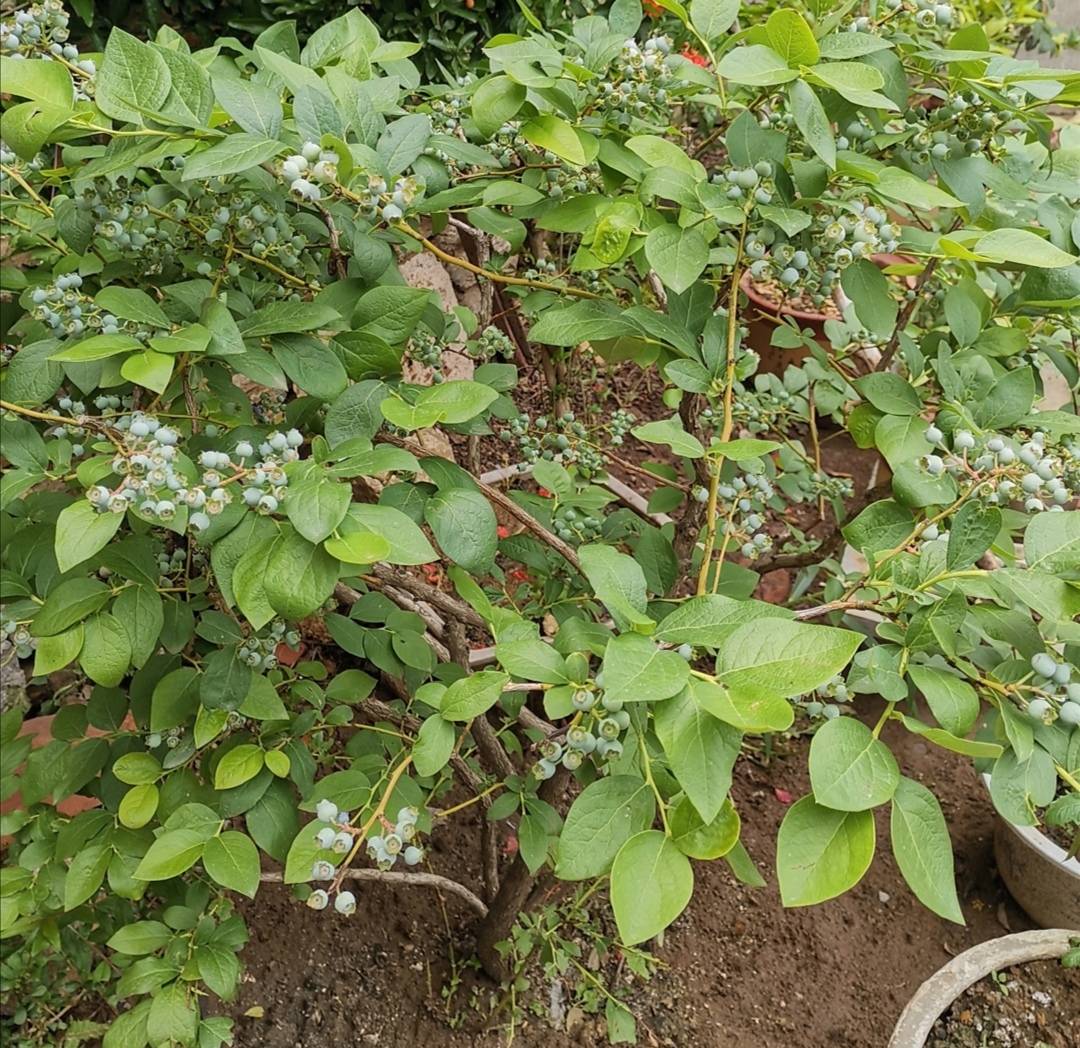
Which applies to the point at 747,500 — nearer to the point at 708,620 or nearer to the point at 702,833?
the point at 708,620

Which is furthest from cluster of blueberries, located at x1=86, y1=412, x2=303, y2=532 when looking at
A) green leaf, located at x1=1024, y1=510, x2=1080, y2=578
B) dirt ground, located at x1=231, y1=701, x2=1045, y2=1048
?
dirt ground, located at x1=231, y1=701, x2=1045, y2=1048

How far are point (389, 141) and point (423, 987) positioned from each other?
142 cm

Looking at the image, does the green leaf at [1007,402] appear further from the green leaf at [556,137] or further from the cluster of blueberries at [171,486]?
the cluster of blueberries at [171,486]

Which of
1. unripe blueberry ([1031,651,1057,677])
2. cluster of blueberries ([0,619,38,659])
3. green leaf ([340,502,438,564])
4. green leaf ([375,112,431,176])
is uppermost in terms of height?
green leaf ([375,112,431,176])

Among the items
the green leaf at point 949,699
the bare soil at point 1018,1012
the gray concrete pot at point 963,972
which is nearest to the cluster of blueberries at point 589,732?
the green leaf at point 949,699

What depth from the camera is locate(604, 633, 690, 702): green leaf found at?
63 cm

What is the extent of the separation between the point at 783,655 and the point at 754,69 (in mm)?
499

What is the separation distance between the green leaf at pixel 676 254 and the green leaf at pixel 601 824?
44 cm

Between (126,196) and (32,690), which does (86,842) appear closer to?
(126,196)

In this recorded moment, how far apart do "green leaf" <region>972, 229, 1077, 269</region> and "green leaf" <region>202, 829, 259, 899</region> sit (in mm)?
947

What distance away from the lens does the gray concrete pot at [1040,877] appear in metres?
1.75

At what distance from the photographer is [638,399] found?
336 cm

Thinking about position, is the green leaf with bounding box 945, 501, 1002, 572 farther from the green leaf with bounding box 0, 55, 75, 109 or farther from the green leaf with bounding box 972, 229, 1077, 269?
the green leaf with bounding box 0, 55, 75, 109

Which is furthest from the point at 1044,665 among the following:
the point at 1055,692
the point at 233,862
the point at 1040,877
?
the point at 1040,877
